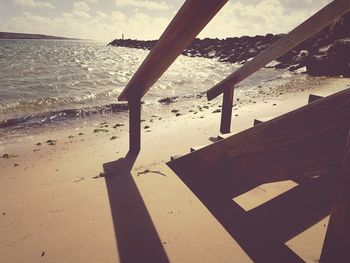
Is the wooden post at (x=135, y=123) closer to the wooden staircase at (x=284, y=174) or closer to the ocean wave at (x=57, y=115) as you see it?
the wooden staircase at (x=284, y=174)

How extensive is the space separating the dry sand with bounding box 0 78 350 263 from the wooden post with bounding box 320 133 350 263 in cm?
60

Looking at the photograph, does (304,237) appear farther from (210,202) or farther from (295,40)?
(295,40)

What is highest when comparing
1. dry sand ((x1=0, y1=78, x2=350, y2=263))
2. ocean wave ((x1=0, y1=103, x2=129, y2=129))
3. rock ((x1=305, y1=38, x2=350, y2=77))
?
rock ((x1=305, y1=38, x2=350, y2=77))

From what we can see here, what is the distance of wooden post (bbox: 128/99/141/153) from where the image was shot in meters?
3.75

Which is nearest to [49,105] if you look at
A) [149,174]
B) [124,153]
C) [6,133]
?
[6,133]

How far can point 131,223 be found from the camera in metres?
2.27

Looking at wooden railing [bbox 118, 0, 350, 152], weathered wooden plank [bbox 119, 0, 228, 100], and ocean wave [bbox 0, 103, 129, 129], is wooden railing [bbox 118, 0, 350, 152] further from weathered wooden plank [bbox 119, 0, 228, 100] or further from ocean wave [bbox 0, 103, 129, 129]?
ocean wave [bbox 0, 103, 129, 129]

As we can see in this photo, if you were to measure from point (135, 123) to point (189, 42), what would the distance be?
2.02 meters

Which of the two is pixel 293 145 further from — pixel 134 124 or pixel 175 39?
pixel 134 124

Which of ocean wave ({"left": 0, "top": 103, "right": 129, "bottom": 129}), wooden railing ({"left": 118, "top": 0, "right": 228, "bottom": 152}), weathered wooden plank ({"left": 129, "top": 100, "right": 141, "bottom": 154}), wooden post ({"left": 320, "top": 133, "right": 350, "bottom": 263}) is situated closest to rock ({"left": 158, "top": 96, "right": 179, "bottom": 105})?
ocean wave ({"left": 0, "top": 103, "right": 129, "bottom": 129})

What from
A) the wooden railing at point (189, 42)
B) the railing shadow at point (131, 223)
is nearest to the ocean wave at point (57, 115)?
the wooden railing at point (189, 42)

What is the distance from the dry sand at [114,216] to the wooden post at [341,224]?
600 millimetres

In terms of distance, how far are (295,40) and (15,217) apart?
3.02 m

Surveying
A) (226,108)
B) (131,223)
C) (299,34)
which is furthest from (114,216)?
(226,108)
